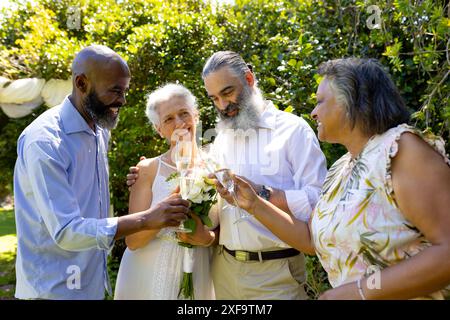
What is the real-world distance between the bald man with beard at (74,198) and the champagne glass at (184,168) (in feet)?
0.23

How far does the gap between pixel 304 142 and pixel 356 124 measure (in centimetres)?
85

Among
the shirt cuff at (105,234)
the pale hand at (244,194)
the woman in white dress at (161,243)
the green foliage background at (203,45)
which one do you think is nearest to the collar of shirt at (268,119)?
the woman in white dress at (161,243)

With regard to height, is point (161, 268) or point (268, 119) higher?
point (268, 119)

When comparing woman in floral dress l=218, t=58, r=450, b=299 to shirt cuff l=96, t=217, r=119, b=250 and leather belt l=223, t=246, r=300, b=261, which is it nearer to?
leather belt l=223, t=246, r=300, b=261

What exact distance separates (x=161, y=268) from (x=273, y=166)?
94 cm

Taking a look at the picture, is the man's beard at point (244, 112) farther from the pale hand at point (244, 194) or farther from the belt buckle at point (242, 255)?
the belt buckle at point (242, 255)

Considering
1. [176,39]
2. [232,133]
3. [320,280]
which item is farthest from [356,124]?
[176,39]

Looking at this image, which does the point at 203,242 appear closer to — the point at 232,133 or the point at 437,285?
the point at 232,133

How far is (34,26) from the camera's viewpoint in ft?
26.5

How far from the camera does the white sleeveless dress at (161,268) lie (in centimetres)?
331

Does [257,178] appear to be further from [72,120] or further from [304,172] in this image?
[72,120]

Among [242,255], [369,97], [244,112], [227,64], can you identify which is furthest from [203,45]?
[369,97]

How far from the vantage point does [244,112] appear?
11.2 ft

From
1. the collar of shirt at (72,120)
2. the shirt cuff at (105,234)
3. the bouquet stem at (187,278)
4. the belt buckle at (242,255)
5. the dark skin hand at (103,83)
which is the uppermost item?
the dark skin hand at (103,83)
